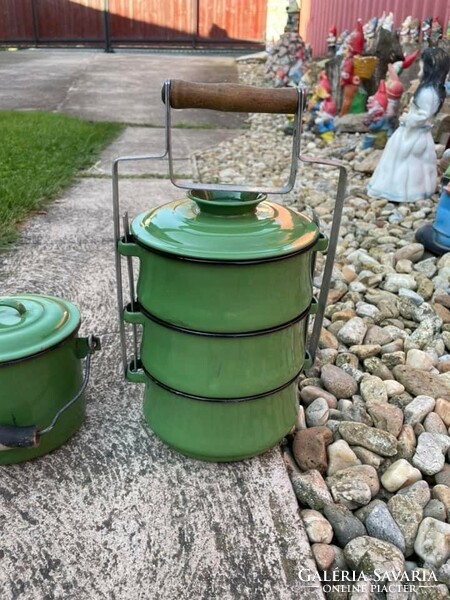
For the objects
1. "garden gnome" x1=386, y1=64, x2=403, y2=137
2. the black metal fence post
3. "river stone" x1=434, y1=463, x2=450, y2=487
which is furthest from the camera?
the black metal fence post

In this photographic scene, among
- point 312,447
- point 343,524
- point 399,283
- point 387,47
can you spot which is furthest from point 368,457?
point 387,47

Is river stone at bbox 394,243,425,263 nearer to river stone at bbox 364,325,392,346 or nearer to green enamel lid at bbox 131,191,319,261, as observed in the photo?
river stone at bbox 364,325,392,346

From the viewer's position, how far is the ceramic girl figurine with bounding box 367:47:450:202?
348 cm

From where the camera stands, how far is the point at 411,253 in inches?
112

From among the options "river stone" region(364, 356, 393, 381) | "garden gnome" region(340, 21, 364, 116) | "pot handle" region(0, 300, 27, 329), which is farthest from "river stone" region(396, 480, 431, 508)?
"garden gnome" region(340, 21, 364, 116)

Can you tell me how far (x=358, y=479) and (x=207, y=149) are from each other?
417 centimetres

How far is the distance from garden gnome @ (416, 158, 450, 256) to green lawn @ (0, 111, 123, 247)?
2.10 metres

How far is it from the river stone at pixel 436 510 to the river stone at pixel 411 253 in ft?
5.27

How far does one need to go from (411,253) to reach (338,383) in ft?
4.03

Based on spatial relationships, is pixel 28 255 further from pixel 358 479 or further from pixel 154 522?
pixel 358 479

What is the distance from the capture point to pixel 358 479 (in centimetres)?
149

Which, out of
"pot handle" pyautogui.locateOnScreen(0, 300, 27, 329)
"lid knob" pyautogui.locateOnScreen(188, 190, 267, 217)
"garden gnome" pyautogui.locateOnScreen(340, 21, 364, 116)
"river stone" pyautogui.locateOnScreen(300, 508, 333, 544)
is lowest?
"river stone" pyautogui.locateOnScreen(300, 508, 333, 544)

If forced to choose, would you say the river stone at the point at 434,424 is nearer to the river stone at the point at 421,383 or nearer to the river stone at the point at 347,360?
the river stone at the point at 421,383

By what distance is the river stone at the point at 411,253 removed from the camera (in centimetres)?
285
